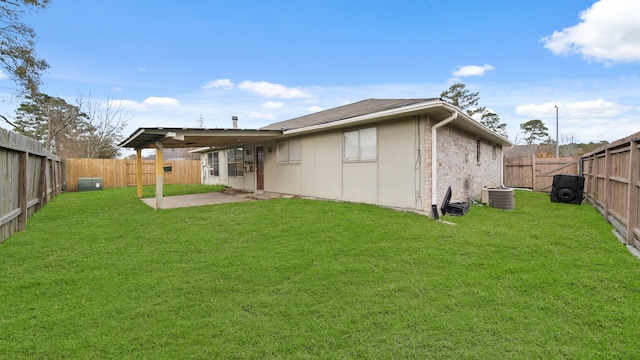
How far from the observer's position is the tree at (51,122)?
21.0 m

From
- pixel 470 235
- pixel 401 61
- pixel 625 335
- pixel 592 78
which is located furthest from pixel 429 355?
pixel 592 78

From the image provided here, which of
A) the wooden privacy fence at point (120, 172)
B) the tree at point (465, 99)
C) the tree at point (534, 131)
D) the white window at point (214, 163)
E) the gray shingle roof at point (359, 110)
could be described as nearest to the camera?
the gray shingle roof at point (359, 110)

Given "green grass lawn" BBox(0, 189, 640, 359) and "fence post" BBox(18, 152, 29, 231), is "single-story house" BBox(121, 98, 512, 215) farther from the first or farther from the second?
"fence post" BBox(18, 152, 29, 231)

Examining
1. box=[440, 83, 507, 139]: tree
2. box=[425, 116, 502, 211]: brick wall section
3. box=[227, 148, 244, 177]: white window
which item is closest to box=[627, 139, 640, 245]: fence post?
box=[425, 116, 502, 211]: brick wall section

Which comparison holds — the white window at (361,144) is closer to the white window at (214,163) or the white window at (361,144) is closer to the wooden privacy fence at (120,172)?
the white window at (214,163)

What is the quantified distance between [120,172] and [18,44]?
26.1ft

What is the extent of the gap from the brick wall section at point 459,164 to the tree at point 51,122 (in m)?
24.5

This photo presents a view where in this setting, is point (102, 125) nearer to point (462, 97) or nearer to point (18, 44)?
point (18, 44)

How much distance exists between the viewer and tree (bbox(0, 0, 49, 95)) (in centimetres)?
1006

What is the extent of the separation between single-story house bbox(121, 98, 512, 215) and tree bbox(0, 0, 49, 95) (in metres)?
5.73

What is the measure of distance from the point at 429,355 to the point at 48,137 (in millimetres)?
27387

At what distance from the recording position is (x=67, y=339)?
2467mm

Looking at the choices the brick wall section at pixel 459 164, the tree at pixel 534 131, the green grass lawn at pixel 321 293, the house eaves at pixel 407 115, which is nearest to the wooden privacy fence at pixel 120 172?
the house eaves at pixel 407 115

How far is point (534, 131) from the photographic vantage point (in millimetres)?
37406
